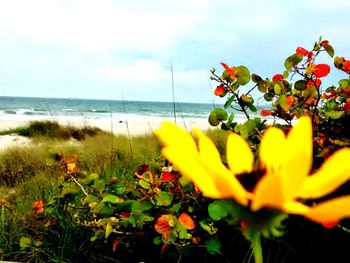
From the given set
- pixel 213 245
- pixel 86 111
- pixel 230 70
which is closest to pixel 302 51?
pixel 230 70

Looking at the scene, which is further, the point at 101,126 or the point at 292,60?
the point at 101,126

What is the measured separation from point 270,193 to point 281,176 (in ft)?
0.04

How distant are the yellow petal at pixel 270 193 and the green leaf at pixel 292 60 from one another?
1611mm

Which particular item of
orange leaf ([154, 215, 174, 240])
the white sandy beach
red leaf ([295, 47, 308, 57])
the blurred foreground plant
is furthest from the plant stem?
the white sandy beach

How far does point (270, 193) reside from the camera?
275 mm

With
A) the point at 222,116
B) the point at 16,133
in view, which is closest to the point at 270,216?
the point at 222,116

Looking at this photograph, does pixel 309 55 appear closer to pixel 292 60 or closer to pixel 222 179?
pixel 292 60

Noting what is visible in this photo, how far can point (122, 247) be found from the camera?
2105 millimetres

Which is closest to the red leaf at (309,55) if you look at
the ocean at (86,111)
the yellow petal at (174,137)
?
the yellow petal at (174,137)

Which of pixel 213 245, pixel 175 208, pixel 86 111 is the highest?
pixel 175 208

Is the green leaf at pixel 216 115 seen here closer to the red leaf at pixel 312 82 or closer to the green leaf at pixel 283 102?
the green leaf at pixel 283 102

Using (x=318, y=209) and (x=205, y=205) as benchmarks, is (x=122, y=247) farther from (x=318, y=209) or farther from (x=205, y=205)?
(x=318, y=209)

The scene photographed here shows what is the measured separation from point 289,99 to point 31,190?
7.06ft

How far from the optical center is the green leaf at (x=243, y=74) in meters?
1.76
